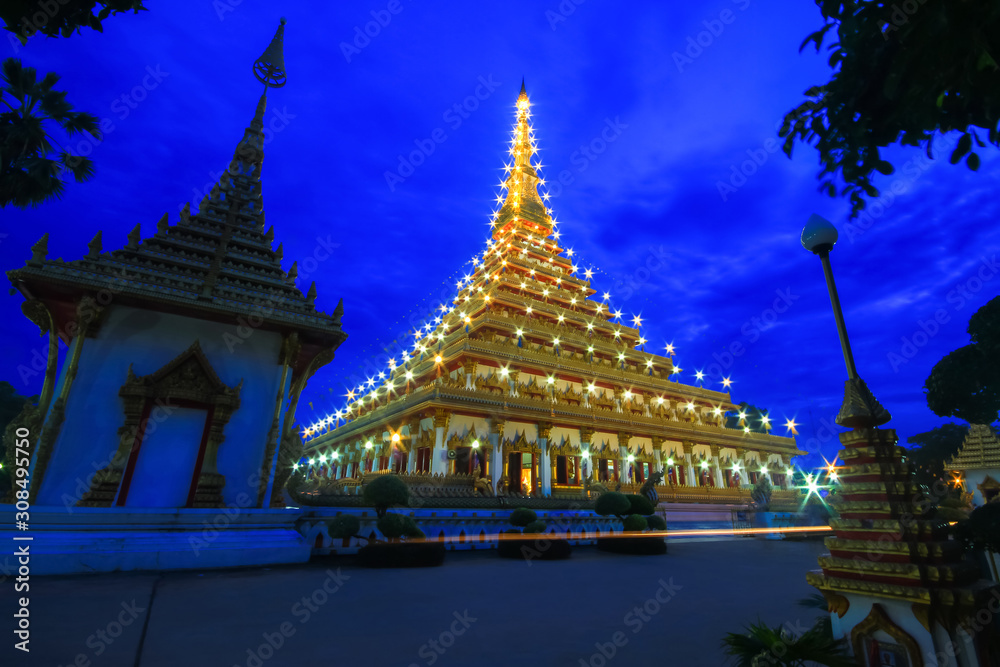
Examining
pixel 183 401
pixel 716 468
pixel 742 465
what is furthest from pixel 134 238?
pixel 742 465

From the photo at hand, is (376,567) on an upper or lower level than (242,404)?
lower

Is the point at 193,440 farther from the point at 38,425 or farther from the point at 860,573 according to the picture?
the point at 860,573

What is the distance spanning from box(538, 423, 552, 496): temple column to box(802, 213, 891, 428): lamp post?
74.5ft

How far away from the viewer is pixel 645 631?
5324mm

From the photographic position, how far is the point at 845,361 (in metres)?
4.04

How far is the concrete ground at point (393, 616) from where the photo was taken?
4340 mm

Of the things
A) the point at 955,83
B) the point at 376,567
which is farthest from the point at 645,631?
the point at 376,567

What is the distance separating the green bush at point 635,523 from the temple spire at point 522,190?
101 feet

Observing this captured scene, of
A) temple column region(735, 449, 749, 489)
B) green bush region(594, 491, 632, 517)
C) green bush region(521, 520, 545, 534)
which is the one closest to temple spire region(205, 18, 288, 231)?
green bush region(521, 520, 545, 534)

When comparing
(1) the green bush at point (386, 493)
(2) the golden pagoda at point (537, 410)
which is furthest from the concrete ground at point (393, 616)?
(2) the golden pagoda at point (537, 410)

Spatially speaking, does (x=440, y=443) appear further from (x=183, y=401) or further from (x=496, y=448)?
(x=183, y=401)

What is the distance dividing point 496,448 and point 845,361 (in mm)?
22107

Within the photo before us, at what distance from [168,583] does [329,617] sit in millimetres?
4066

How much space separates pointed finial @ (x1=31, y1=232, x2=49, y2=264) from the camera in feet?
36.1
